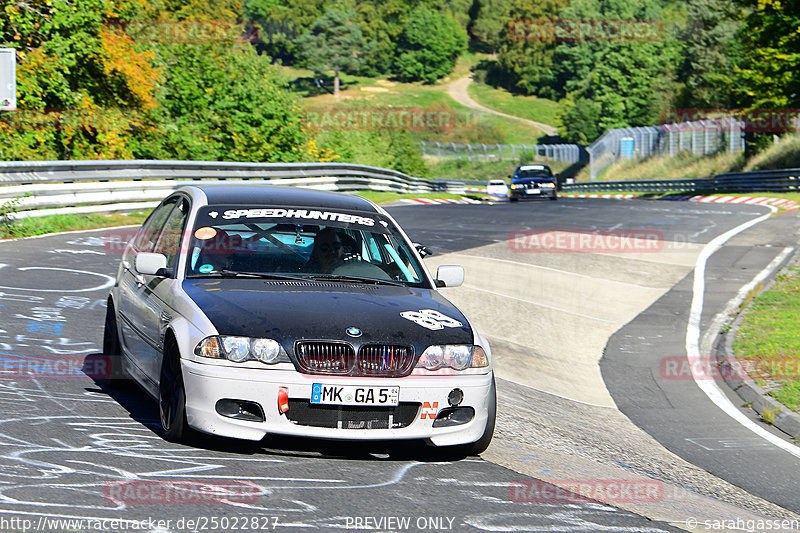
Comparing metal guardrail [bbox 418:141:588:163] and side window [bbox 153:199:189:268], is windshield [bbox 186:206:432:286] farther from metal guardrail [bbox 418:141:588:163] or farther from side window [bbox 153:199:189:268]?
metal guardrail [bbox 418:141:588:163]

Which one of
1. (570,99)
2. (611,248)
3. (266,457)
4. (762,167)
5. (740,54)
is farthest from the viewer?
(570,99)

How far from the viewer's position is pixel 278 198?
23.9ft

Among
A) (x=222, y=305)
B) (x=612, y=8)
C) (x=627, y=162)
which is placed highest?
(x=612, y=8)

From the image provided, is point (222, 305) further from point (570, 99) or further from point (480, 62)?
point (480, 62)

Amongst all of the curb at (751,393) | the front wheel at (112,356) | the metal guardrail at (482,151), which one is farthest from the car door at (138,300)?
the metal guardrail at (482,151)

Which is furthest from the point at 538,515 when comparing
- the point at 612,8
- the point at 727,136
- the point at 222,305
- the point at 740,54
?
the point at 612,8

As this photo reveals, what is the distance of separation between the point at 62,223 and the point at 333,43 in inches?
5695

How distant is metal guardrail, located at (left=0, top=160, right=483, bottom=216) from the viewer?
60.8 feet

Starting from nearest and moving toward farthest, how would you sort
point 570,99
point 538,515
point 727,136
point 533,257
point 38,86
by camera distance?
1. point 538,515
2. point 533,257
3. point 38,86
4. point 727,136
5. point 570,99

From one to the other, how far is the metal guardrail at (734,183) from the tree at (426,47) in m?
115

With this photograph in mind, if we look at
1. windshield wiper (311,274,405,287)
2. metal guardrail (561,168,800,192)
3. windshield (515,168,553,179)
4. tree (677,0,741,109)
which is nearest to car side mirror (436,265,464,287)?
windshield wiper (311,274,405,287)

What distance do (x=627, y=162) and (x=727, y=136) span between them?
49.6ft

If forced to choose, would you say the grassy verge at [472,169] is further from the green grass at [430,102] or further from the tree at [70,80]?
the tree at [70,80]

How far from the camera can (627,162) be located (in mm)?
74750
